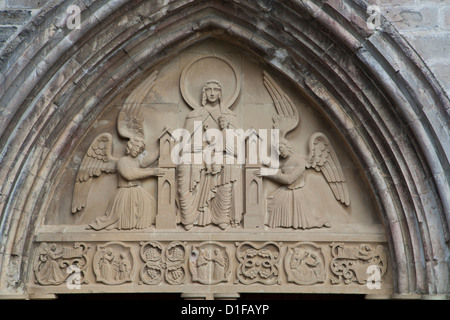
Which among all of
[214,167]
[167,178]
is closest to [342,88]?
[214,167]

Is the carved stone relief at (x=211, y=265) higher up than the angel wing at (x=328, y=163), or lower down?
lower down

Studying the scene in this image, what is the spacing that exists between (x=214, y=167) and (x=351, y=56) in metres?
1.64

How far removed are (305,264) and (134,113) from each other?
86.6 inches

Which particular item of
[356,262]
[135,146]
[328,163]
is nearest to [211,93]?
[135,146]

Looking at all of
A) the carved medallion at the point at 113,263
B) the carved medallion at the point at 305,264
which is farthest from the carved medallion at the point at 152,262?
the carved medallion at the point at 305,264

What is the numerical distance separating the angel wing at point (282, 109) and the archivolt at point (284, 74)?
20 centimetres

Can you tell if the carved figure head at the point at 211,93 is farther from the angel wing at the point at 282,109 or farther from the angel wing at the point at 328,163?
the angel wing at the point at 328,163

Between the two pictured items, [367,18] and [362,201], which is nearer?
[367,18]

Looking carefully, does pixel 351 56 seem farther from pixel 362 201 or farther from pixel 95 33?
pixel 95 33

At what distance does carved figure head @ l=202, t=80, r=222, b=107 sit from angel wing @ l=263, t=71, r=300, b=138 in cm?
47

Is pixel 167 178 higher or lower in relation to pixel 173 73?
lower

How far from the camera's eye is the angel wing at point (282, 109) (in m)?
6.95

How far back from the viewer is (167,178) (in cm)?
685

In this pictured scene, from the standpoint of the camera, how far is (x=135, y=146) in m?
6.87
